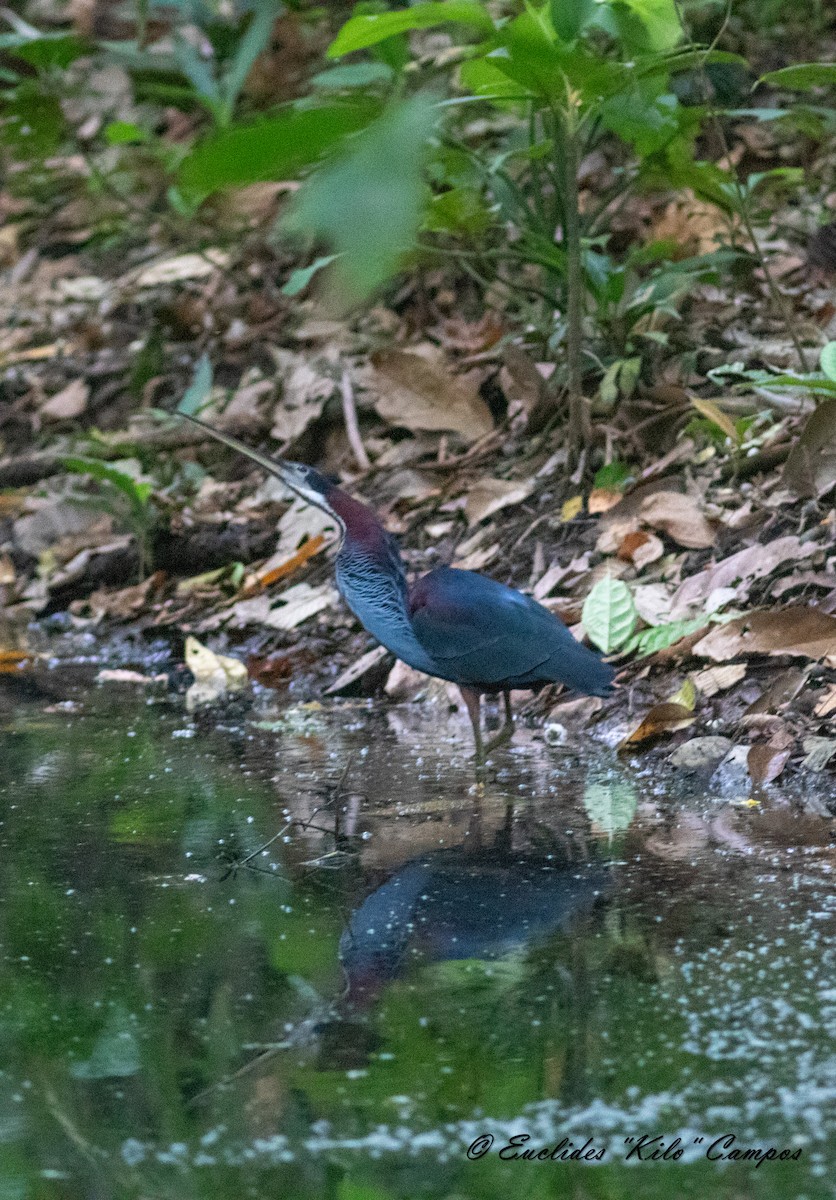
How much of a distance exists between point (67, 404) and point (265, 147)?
6798 millimetres

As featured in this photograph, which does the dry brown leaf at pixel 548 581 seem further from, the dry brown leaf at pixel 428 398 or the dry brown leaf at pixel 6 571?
the dry brown leaf at pixel 6 571

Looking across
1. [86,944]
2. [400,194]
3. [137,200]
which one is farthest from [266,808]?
[137,200]

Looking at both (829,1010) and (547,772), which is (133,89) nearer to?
(547,772)

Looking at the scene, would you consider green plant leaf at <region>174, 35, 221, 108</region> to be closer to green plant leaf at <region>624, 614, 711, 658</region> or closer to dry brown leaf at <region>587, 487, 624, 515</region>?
dry brown leaf at <region>587, 487, 624, 515</region>

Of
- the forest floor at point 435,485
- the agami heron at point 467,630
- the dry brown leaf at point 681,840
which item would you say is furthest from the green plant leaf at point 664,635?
the dry brown leaf at point 681,840

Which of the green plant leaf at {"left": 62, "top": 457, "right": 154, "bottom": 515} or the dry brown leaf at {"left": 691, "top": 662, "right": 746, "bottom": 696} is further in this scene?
the green plant leaf at {"left": 62, "top": 457, "right": 154, "bottom": 515}

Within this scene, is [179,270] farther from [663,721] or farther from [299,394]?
[663,721]

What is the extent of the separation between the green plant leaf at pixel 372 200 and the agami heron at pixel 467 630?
9.21 feet

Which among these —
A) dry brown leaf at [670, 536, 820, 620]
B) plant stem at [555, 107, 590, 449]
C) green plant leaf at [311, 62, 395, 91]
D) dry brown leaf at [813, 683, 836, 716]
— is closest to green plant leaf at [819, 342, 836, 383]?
dry brown leaf at [670, 536, 820, 620]

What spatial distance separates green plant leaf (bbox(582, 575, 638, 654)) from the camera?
407cm

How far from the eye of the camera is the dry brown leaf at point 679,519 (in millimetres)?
4434

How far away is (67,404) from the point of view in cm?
737

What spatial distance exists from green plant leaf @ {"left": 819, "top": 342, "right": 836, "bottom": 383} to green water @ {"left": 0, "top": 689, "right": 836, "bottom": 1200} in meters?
1.15

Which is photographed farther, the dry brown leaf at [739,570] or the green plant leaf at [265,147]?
the dry brown leaf at [739,570]
